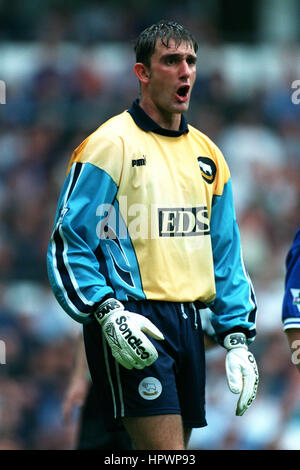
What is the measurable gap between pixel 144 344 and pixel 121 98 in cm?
708

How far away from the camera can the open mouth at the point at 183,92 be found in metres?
4.57

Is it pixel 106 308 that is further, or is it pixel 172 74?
pixel 172 74

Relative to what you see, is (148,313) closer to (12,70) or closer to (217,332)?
(217,332)

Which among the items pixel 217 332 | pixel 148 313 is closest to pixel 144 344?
pixel 148 313

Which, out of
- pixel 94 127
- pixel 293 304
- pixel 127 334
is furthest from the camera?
pixel 94 127

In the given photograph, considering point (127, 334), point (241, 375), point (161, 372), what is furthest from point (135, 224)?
point (241, 375)

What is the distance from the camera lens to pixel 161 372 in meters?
4.34

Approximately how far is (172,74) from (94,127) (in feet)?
21.0

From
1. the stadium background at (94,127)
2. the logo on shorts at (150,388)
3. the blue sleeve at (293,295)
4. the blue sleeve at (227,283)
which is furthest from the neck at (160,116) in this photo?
the stadium background at (94,127)

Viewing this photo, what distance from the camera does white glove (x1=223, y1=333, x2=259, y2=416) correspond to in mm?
4461

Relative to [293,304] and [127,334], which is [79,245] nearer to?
[127,334]

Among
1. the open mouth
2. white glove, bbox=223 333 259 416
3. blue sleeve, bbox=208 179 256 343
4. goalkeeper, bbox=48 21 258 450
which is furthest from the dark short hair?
white glove, bbox=223 333 259 416

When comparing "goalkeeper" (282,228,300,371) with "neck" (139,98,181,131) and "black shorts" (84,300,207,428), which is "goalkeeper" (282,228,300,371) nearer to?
"black shorts" (84,300,207,428)

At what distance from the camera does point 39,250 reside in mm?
10008
